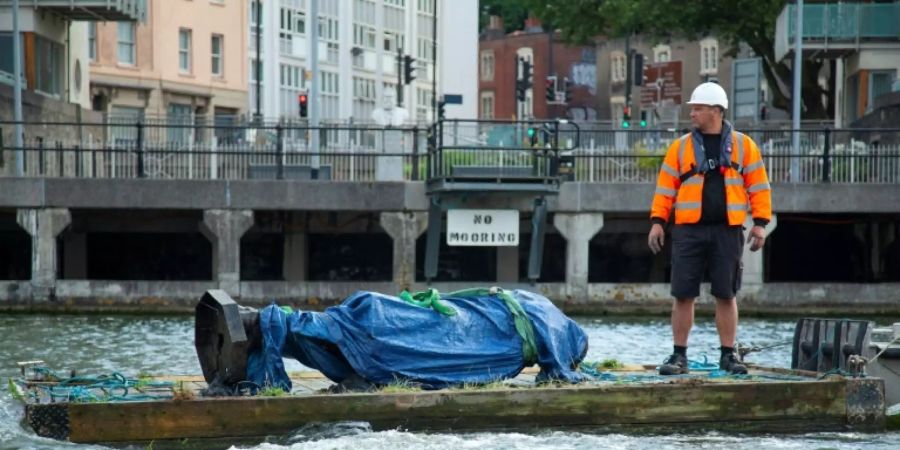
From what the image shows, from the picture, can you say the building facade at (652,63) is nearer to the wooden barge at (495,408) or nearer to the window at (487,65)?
the window at (487,65)

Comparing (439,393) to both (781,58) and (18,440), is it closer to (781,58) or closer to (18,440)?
(18,440)

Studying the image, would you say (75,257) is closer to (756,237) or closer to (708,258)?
(708,258)

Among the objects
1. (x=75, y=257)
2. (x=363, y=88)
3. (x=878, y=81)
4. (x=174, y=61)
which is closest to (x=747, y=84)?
(x=878, y=81)

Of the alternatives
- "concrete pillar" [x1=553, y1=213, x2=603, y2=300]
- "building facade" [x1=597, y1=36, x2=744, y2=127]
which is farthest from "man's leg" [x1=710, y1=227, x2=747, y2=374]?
"building facade" [x1=597, y1=36, x2=744, y2=127]

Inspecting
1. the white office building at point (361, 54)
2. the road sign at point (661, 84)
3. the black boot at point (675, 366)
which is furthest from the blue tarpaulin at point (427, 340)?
the road sign at point (661, 84)

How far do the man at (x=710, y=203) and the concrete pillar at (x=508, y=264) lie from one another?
24569mm

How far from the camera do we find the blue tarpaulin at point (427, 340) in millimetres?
15422

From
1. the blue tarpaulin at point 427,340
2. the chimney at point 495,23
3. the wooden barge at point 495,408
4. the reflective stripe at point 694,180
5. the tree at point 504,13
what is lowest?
the wooden barge at point 495,408

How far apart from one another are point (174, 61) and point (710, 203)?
53.3 meters

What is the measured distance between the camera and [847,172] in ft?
123

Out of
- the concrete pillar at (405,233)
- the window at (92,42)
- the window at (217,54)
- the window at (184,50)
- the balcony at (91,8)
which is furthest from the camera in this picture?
the window at (217,54)

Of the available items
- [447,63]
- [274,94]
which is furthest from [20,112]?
[447,63]

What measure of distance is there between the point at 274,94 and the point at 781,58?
29.5 metres

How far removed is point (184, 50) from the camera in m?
69.2
